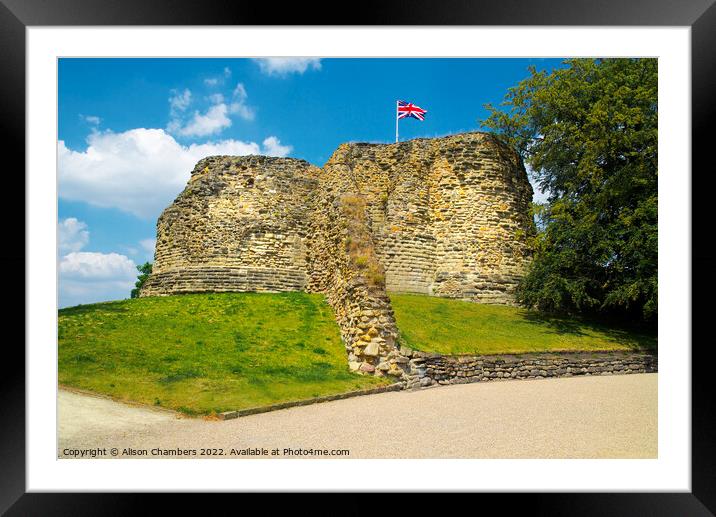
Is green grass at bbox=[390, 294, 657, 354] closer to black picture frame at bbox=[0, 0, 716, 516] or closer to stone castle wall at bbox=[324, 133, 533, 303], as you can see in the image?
stone castle wall at bbox=[324, 133, 533, 303]

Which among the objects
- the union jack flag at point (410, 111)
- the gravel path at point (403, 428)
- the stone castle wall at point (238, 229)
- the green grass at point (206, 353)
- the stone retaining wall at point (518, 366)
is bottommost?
the stone retaining wall at point (518, 366)

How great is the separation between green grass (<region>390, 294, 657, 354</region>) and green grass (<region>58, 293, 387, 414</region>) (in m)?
2.70

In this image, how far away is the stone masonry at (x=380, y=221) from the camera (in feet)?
77.3

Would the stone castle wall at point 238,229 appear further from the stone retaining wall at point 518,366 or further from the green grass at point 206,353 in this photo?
the stone retaining wall at point 518,366

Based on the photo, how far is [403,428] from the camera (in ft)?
26.6

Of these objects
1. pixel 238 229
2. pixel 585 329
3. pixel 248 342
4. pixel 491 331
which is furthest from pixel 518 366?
pixel 238 229

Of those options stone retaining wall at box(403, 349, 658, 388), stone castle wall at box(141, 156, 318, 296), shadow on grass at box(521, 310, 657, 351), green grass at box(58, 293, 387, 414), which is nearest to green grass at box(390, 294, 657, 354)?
shadow on grass at box(521, 310, 657, 351)

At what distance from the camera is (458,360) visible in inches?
553
